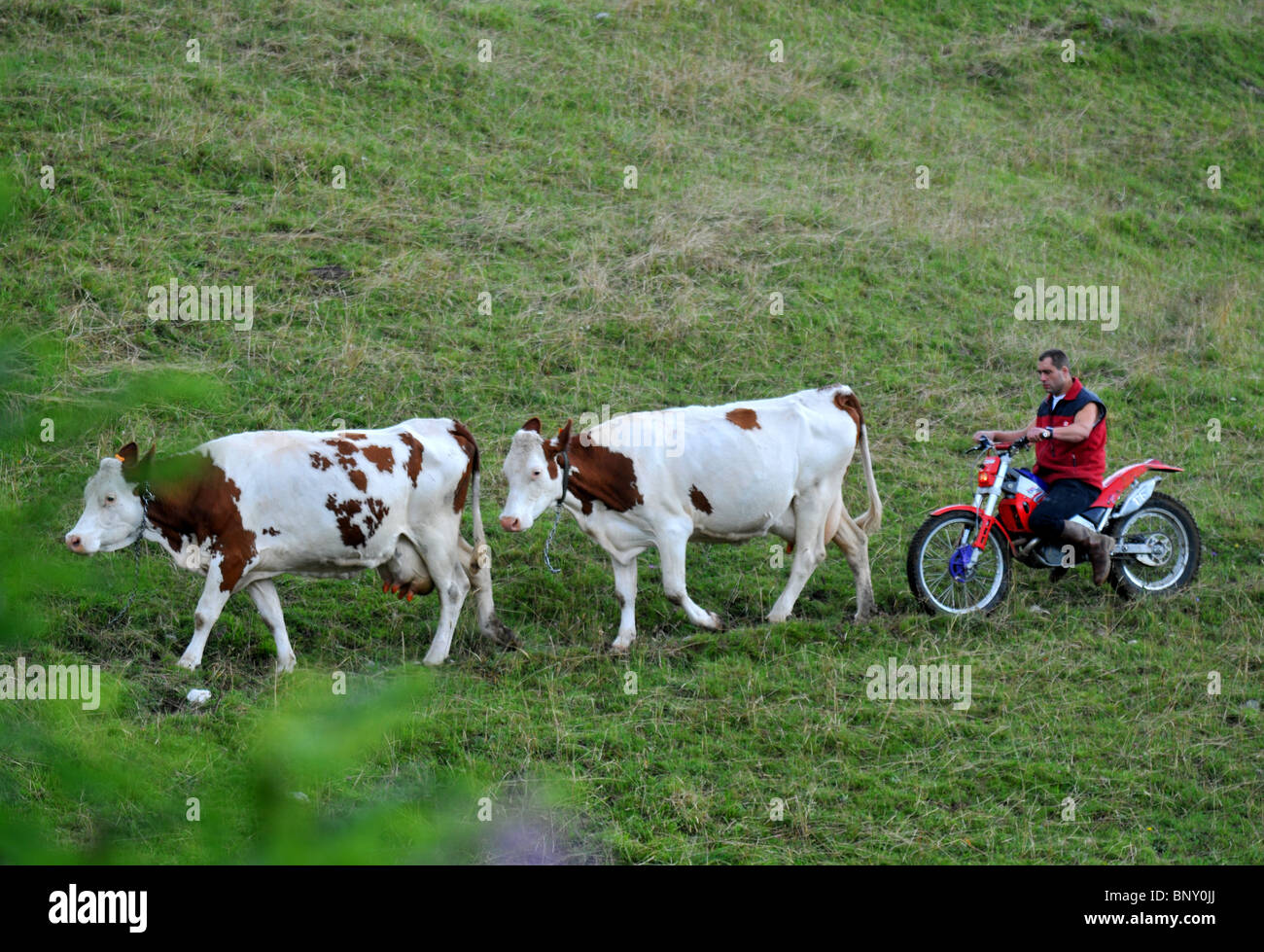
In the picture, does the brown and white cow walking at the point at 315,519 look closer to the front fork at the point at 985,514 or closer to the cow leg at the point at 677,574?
the cow leg at the point at 677,574

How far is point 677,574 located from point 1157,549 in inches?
143

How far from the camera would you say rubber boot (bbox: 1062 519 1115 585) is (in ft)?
32.2

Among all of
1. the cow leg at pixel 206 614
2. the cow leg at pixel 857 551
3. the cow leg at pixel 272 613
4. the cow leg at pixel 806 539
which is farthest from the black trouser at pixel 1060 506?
the cow leg at pixel 206 614

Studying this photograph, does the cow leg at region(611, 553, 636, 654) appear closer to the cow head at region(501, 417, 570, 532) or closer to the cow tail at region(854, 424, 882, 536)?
the cow head at region(501, 417, 570, 532)

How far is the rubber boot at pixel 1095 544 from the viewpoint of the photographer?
32.2 feet

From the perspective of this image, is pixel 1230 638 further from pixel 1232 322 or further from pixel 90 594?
pixel 90 594

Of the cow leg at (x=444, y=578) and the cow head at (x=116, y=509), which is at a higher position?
the cow head at (x=116, y=509)

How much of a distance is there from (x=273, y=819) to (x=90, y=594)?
63 centimetres

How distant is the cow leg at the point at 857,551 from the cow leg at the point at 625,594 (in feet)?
5.31

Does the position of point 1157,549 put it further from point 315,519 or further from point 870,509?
point 315,519

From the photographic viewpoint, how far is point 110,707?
7.84 feet

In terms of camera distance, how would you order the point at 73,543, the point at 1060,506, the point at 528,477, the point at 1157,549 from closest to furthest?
1. the point at 73,543
2. the point at 528,477
3. the point at 1060,506
4. the point at 1157,549

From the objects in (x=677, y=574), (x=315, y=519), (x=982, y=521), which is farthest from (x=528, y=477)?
(x=982, y=521)

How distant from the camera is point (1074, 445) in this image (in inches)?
396
